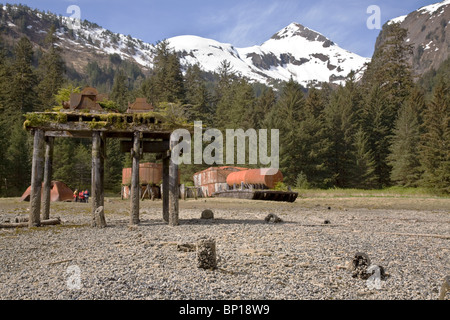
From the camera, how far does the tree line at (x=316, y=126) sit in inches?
1922

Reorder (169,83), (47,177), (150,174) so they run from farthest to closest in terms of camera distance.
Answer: (169,83), (150,174), (47,177)

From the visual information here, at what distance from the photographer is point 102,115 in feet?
48.1

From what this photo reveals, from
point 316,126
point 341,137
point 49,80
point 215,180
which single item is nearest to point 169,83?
point 49,80

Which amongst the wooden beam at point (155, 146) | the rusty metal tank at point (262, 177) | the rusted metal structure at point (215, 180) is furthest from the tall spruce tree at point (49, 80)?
the wooden beam at point (155, 146)

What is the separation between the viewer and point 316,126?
195 feet

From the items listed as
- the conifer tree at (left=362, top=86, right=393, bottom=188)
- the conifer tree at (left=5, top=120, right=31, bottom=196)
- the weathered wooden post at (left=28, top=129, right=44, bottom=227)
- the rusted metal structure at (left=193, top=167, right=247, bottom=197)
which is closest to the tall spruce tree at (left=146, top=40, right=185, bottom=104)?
the conifer tree at (left=5, top=120, right=31, bottom=196)

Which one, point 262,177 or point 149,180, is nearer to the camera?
point 262,177

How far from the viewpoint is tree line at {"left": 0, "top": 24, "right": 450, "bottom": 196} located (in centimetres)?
4881

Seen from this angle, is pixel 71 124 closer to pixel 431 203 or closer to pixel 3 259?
pixel 3 259

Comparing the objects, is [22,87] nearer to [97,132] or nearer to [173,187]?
[97,132]

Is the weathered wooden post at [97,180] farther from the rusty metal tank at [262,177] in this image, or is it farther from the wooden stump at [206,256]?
the rusty metal tank at [262,177]

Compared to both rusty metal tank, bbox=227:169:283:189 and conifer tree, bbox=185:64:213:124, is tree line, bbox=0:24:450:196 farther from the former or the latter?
rusty metal tank, bbox=227:169:283:189
